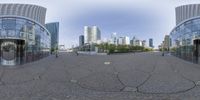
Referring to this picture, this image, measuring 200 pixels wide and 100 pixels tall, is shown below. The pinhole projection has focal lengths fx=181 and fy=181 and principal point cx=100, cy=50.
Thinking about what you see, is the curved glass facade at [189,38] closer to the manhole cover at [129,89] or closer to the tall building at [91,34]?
the manhole cover at [129,89]

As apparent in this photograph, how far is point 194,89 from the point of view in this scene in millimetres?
6742

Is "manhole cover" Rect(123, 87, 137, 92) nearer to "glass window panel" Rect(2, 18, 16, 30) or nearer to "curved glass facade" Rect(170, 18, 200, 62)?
"curved glass facade" Rect(170, 18, 200, 62)

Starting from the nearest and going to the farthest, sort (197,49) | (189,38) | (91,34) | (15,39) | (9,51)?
Result: (9,51)
(15,39)
(197,49)
(189,38)
(91,34)

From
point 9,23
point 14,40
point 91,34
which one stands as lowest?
point 14,40

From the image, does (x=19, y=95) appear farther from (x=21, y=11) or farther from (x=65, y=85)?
(x=21, y=11)

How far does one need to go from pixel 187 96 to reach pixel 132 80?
2909mm

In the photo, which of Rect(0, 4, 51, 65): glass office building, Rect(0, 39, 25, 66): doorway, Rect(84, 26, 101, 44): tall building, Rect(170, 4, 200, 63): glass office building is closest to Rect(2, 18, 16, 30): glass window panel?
Rect(0, 4, 51, 65): glass office building

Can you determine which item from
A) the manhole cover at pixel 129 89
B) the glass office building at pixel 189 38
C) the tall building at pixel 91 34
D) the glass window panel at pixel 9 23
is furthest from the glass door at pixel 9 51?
the tall building at pixel 91 34

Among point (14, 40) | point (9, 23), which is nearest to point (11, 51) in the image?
point (14, 40)

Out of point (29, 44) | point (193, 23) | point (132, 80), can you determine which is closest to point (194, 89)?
point (132, 80)

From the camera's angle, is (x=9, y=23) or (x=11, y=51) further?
(x=9, y=23)

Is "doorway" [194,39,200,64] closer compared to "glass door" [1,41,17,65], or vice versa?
"glass door" [1,41,17,65]

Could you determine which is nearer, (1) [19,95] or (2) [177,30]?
(1) [19,95]

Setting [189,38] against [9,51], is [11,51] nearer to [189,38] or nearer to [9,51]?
[9,51]
